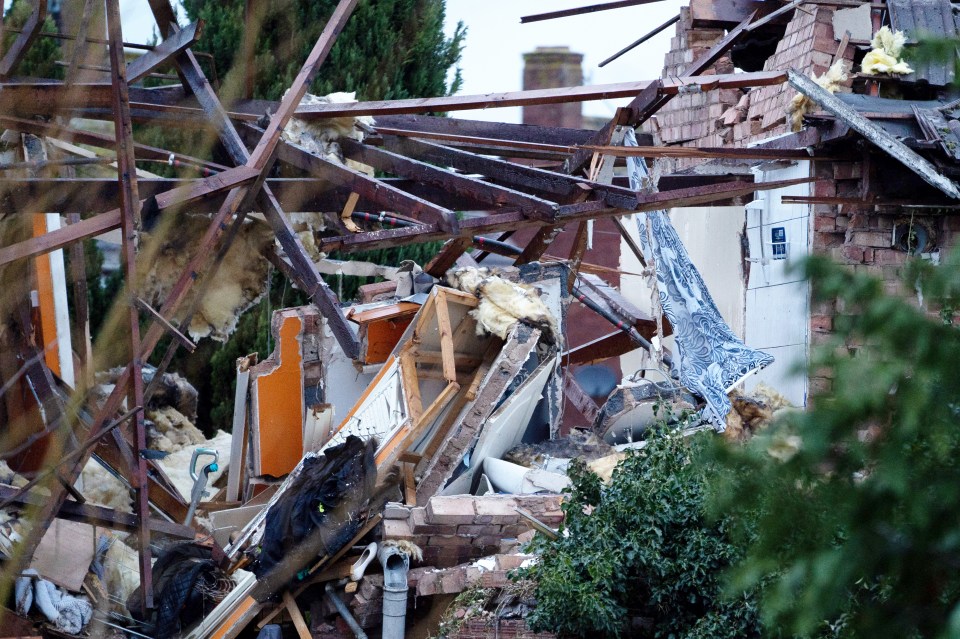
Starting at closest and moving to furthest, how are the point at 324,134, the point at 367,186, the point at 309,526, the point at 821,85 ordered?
the point at 367,186 → the point at 309,526 → the point at 324,134 → the point at 821,85

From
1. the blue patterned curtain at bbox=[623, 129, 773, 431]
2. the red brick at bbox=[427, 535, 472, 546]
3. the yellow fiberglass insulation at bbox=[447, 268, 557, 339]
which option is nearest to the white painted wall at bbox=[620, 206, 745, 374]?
the yellow fiberglass insulation at bbox=[447, 268, 557, 339]

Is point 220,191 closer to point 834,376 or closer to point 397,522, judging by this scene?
point 397,522

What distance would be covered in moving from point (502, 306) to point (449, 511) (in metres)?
1.83

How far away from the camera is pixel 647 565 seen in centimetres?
498

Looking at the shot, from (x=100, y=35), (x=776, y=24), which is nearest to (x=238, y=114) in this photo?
(x=100, y=35)

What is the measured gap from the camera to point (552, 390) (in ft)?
26.7

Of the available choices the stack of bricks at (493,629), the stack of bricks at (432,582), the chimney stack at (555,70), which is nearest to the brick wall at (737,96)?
the stack of bricks at (432,582)

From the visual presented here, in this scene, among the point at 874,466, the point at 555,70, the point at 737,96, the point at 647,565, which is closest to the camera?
the point at 874,466

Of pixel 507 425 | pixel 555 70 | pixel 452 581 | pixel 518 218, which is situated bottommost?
pixel 452 581

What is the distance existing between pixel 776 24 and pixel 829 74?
1737mm

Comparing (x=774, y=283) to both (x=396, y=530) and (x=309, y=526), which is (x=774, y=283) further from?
(x=309, y=526)

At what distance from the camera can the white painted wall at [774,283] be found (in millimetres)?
7832

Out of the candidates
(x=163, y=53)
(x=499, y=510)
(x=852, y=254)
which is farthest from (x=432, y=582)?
(x=852, y=254)

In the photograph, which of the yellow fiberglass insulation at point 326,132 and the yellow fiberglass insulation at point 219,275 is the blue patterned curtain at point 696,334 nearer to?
the yellow fiberglass insulation at point 326,132
